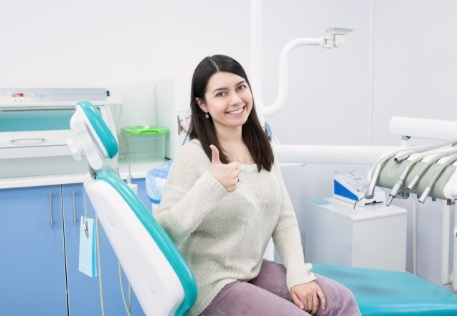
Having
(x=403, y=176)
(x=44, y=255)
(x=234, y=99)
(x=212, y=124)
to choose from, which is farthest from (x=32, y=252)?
(x=403, y=176)

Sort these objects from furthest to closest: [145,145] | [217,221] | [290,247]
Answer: [145,145], [290,247], [217,221]

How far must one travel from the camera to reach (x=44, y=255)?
7.29 ft

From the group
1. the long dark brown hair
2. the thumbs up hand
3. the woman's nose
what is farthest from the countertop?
the thumbs up hand

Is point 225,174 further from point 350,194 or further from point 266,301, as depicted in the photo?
point 350,194

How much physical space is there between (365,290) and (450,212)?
1191 millimetres

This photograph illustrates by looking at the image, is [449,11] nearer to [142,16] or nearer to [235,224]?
[142,16]

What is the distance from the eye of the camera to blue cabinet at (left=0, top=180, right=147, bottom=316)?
217 centimetres

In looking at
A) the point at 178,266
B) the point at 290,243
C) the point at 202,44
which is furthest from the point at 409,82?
the point at 178,266

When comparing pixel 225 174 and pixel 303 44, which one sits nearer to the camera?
pixel 225 174

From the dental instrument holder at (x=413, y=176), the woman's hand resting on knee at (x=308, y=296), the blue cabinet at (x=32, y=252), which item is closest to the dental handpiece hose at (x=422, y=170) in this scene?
the dental instrument holder at (x=413, y=176)

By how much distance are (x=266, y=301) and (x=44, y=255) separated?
1.48 metres

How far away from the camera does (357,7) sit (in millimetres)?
3246

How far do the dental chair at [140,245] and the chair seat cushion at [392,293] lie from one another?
2.49ft

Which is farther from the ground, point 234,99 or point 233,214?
point 234,99
